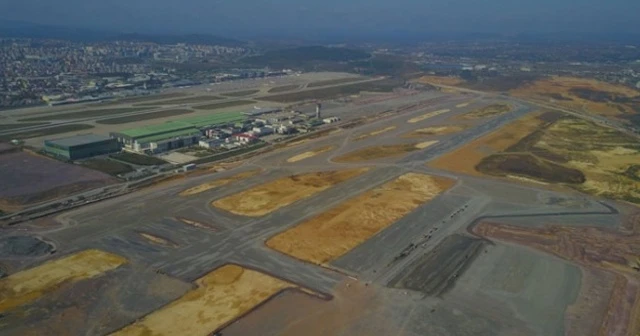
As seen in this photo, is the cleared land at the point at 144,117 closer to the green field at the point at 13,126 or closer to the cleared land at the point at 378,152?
the green field at the point at 13,126

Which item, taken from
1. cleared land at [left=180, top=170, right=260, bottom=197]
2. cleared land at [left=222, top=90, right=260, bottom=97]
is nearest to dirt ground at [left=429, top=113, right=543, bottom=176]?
cleared land at [left=180, top=170, right=260, bottom=197]

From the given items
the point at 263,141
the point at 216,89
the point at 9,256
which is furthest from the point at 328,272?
the point at 216,89

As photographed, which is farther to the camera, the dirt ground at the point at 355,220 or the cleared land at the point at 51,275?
the dirt ground at the point at 355,220

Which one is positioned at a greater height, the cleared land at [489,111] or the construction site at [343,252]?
the cleared land at [489,111]

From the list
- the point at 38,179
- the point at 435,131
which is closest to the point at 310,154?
the point at 435,131

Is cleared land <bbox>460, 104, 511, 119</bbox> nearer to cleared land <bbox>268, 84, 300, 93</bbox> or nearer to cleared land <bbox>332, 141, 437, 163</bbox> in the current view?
cleared land <bbox>332, 141, 437, 163</bbox>

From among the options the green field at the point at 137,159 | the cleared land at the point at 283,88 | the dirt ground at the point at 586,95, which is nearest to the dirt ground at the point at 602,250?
the green field at the point at 137,159
